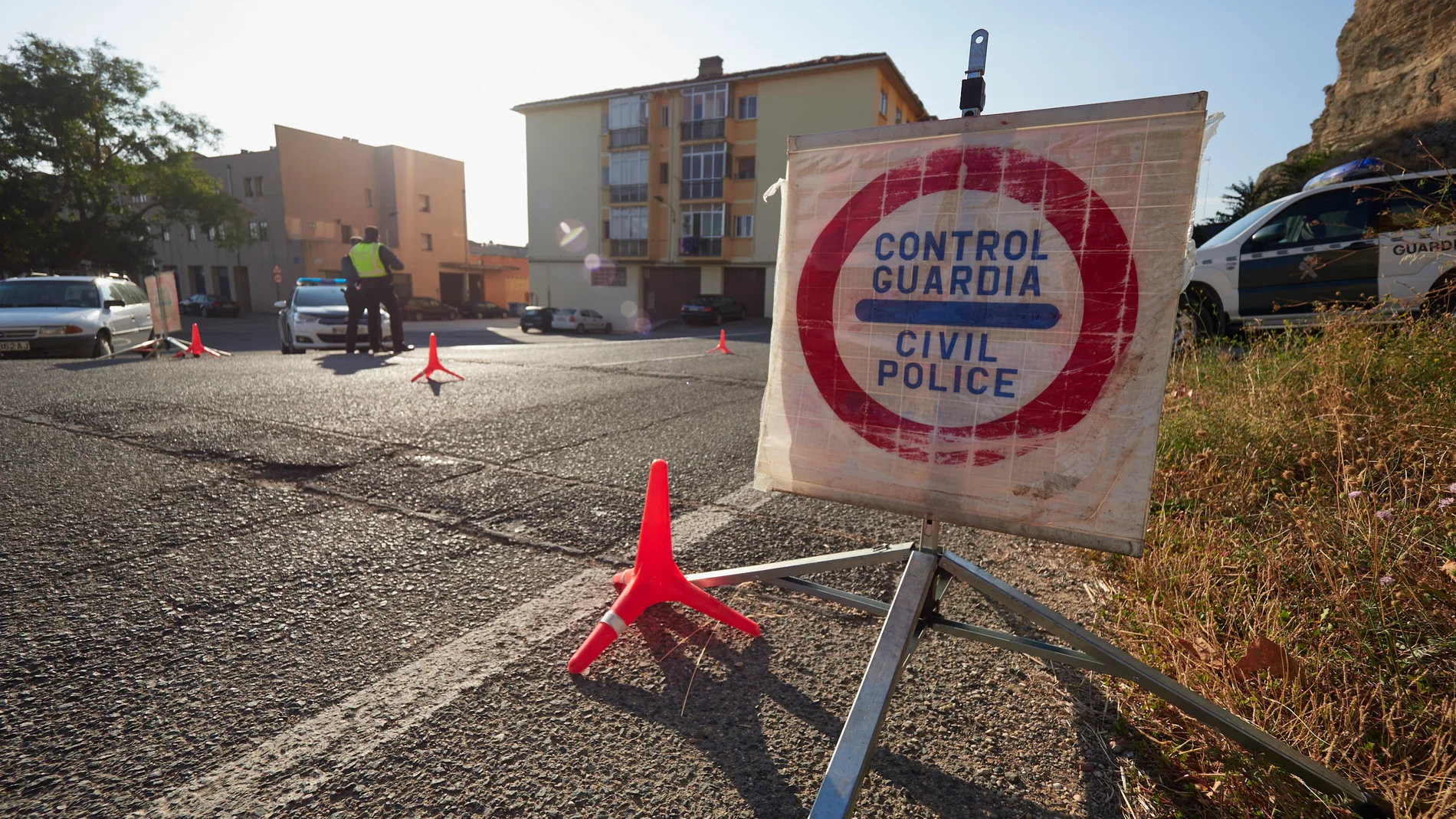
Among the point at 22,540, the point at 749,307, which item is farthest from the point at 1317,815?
the point at 749,307

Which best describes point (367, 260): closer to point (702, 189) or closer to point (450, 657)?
point (450, 657)

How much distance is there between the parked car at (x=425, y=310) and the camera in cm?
4072

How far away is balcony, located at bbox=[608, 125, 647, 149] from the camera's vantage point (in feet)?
131

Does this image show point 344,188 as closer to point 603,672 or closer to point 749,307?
point 749,307

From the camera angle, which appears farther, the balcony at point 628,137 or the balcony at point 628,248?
the balcony at point 628,248

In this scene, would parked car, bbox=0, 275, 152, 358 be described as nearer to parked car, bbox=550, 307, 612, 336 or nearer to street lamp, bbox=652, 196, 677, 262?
parked car, bbox=550, 307, 612, 336

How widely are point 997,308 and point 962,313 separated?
87mm

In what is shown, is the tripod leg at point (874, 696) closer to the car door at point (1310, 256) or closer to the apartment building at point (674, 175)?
the car door at point (1310, 256)

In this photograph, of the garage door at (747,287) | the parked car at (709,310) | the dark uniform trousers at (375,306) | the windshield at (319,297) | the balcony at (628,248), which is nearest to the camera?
the dark uniform trousers at (375,306)

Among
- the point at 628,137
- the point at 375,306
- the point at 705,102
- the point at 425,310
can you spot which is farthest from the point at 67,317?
the point at 628,137

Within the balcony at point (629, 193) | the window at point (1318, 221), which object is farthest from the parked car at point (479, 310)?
the window at point (1318, 221)

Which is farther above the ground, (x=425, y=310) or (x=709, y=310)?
(x=709, y=310)

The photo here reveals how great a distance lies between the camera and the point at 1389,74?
21.9 m

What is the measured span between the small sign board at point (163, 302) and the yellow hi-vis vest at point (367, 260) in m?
4.26
